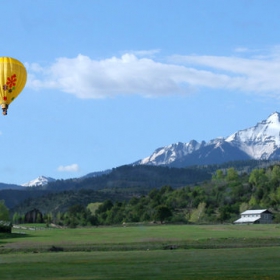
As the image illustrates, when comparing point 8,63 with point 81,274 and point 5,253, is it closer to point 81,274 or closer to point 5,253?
point 5,253

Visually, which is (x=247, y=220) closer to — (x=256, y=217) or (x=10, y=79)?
(x=256, y=217)

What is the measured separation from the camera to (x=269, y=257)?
5228 centimetres

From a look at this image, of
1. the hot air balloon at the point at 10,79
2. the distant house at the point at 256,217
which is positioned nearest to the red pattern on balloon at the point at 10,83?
the hot air balloon at the point at 10,79

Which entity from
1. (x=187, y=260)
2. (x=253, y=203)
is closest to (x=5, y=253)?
(x=187, y=260)

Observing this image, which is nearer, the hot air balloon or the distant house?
the hot air balloon

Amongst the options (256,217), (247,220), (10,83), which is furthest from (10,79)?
(247,220)

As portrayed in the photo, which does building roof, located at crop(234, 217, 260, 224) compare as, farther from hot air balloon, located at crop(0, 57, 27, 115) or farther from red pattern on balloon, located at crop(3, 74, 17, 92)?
red pattern on balloon, located at crop(3, 74, 17, 92)

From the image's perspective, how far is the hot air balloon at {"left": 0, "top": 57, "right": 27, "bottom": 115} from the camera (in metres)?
70.4

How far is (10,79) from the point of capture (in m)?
70.6

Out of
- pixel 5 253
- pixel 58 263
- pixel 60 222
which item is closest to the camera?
pixel 58 263

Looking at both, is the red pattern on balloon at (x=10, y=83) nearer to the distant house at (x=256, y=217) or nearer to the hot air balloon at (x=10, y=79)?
the hot air balloon at (x=10, y=79)

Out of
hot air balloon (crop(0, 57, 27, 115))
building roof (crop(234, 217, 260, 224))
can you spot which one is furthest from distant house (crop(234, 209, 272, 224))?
hot air balloon (crop(0, 57, 27, 115))

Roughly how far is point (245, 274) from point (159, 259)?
12948mm

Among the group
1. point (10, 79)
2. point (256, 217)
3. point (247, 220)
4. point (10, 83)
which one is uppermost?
point (10, 79)
